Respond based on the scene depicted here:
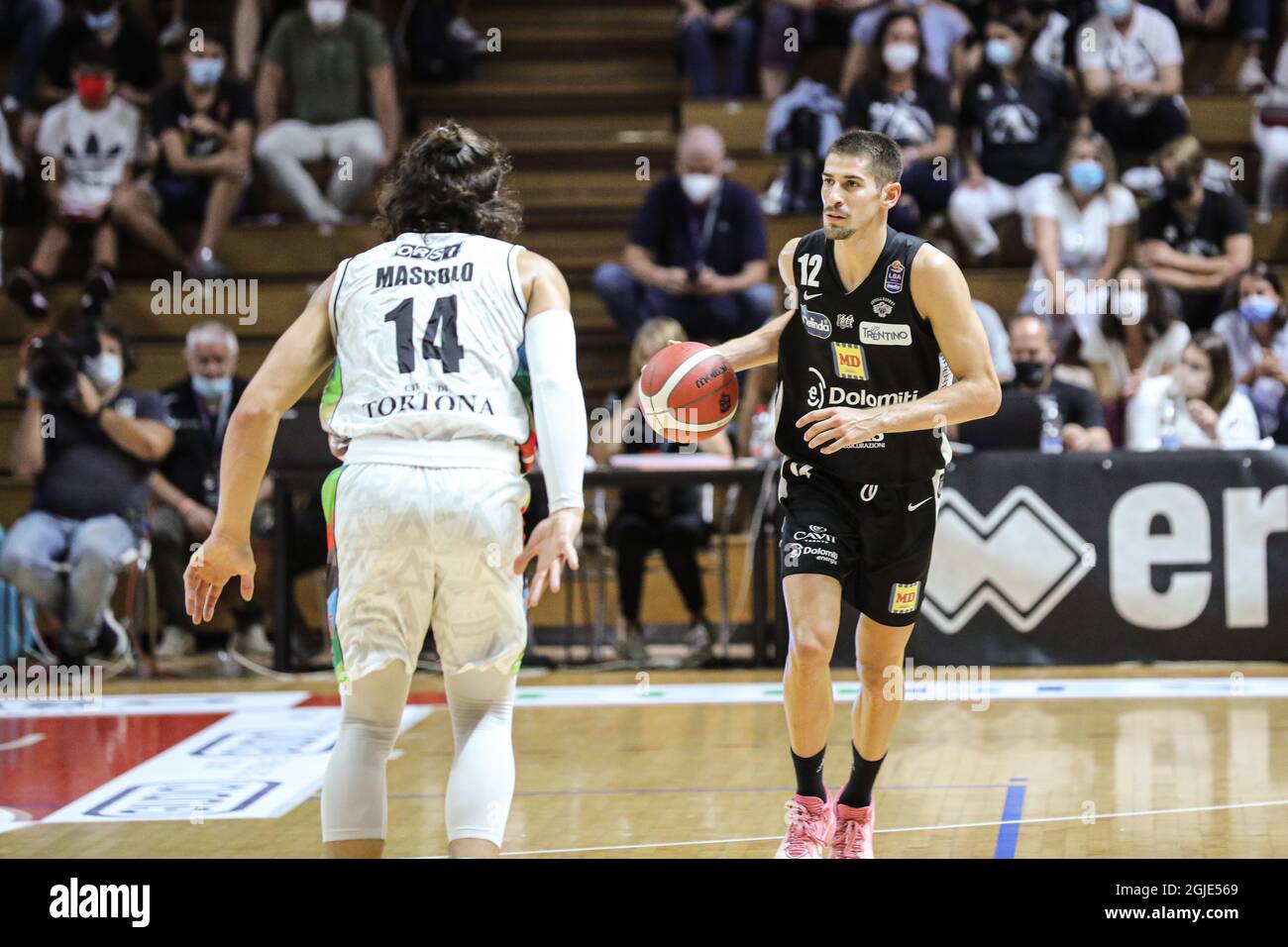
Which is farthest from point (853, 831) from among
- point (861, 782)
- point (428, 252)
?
point (428, 252)

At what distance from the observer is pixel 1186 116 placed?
11.4 metres

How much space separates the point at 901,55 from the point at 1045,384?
2935 millimetres

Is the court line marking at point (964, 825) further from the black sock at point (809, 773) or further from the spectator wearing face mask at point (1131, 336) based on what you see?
the spectator wearing face mask at point (1131, 336)

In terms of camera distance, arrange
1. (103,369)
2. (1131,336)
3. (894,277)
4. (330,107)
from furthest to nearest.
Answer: (330,107)
(1131,336)
(103,369)
(894,277)

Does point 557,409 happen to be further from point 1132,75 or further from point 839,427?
point 1132,75

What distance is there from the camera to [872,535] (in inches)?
186

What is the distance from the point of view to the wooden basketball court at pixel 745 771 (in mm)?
5184

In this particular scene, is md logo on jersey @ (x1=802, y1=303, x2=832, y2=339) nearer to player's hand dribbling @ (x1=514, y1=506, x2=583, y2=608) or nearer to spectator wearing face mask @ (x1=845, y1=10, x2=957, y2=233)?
player's hand dribbling @ (x1=514, y1=506, x2=583, y2=608)

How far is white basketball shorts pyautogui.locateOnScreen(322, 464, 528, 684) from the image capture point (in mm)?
3555

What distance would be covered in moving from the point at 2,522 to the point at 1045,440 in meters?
6.01

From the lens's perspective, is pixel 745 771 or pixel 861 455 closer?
pixel 861 455
